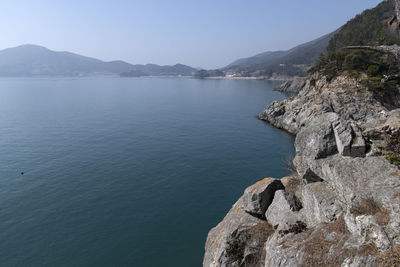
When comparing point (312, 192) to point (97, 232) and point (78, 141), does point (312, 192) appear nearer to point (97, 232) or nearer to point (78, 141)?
point (97, 232)

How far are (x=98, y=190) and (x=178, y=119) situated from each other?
5497 cm

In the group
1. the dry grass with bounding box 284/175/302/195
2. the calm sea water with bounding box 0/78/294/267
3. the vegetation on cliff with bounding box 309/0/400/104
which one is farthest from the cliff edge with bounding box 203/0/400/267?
the vegetation on cliff with bounding box 309/0/400/104

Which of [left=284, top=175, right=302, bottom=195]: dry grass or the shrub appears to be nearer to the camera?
the shrub

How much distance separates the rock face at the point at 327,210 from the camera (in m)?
10.7

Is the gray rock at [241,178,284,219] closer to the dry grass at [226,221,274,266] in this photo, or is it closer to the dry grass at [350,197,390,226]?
the dry grass at [226,221,274,266]

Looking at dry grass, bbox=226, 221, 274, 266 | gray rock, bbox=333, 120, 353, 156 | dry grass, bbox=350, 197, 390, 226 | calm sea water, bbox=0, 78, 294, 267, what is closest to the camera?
dry grass, bbox=350, 197, 390, 226

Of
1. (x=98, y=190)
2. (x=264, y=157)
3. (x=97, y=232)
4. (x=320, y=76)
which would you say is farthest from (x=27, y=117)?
(x=320, y=76)

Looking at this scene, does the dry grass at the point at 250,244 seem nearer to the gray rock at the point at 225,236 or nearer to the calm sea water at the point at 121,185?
Answer: the gray rock at the point at 225,236

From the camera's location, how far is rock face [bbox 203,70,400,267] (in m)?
10.7

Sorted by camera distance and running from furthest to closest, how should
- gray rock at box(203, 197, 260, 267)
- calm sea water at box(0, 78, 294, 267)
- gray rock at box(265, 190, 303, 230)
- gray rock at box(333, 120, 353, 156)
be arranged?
calm sea water at box(0, 78, 294, 267), gray rock at box(203, 197, 260, 267), gray rock at box(265, 190, 303, 230), gray rock at box(333, 120, 353, 156)

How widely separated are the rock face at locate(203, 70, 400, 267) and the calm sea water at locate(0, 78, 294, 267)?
9702mm

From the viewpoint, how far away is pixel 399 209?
10.6 metres

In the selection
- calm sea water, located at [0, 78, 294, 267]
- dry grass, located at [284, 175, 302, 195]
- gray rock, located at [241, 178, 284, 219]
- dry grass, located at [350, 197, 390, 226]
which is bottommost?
calm sea water, located at [0, 78, 294, 267]

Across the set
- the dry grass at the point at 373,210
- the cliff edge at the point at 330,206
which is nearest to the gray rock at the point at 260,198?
the cliff edge at the point at 330,206
